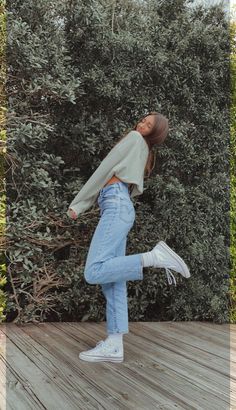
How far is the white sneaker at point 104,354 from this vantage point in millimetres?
2783

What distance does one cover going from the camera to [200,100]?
4188 mm

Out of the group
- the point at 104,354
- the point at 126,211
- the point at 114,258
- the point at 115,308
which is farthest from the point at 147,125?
the point at 104,354

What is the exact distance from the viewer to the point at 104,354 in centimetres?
280

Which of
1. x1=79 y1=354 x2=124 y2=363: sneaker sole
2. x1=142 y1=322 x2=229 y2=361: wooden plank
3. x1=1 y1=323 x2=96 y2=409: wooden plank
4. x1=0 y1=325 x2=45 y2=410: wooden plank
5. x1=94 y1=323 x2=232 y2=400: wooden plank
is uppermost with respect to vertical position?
x1=0 y1=325 x2=45 y2=410: wooden plank

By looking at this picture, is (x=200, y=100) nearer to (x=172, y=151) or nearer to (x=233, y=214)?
(x=172, y=151)

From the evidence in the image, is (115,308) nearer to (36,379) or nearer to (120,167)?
(36,379)

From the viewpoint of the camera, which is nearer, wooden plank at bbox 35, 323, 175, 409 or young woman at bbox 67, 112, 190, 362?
wooden plank at bbox 35, 323, 175, 409

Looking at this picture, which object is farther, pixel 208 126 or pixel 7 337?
pixel 208 126

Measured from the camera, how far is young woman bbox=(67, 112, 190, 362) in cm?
278

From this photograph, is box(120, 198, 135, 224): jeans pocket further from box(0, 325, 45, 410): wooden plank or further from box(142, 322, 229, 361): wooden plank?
box(142, 322, 229, 361): wooden plank

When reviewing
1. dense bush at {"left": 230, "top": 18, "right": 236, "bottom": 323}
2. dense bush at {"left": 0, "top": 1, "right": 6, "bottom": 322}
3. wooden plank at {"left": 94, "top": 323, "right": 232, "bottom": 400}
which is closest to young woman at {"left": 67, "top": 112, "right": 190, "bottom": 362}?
wooden plank at {"left": 94, "top": 323, "right": 232, "bottom": 400}

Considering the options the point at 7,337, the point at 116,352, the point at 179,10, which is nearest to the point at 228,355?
the point at 116,352

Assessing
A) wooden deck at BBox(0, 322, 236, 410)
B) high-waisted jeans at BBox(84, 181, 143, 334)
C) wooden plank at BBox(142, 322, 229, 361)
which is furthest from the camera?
wooden plank at BBox(142, 322, 229, 361)

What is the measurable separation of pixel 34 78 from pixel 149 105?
3.41 feet
